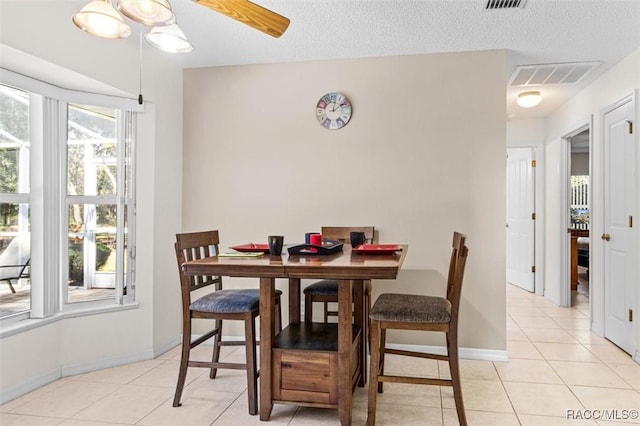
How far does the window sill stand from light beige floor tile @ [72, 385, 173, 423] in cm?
62

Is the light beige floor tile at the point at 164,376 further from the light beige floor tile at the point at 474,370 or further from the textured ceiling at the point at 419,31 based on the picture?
the textured ceiling at the point at 419,31

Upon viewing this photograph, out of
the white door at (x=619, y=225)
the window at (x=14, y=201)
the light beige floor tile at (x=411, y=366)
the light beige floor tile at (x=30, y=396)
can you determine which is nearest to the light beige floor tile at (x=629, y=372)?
the white door at (x=619, y=225)

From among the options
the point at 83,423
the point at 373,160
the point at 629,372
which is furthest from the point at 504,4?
the point at 83,423

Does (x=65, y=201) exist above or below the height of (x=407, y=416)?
above

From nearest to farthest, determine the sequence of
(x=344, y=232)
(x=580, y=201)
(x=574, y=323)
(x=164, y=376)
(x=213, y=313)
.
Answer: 1. (x=213, y=313)
2. (x=164, y=376)
3. (x=344, y=232)
4. (x=574, y=323)
5. (x=580, y=201)

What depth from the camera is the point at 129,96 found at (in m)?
3.13

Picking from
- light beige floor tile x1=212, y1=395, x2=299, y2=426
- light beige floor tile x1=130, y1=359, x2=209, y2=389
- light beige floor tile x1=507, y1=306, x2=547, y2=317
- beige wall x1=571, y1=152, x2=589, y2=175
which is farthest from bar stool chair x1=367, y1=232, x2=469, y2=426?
beige wall x1=571, y1=152, x2=589, y2=175

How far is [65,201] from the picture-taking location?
9.66 feet

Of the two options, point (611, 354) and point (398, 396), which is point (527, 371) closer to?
point (611, 354)

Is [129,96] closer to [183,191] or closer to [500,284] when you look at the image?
[183,191]

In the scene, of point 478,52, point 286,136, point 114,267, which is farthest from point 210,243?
point 478,52

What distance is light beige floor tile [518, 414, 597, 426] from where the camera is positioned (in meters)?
2.20

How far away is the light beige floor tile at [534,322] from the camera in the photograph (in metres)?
4.12

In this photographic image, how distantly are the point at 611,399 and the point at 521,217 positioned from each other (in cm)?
376
